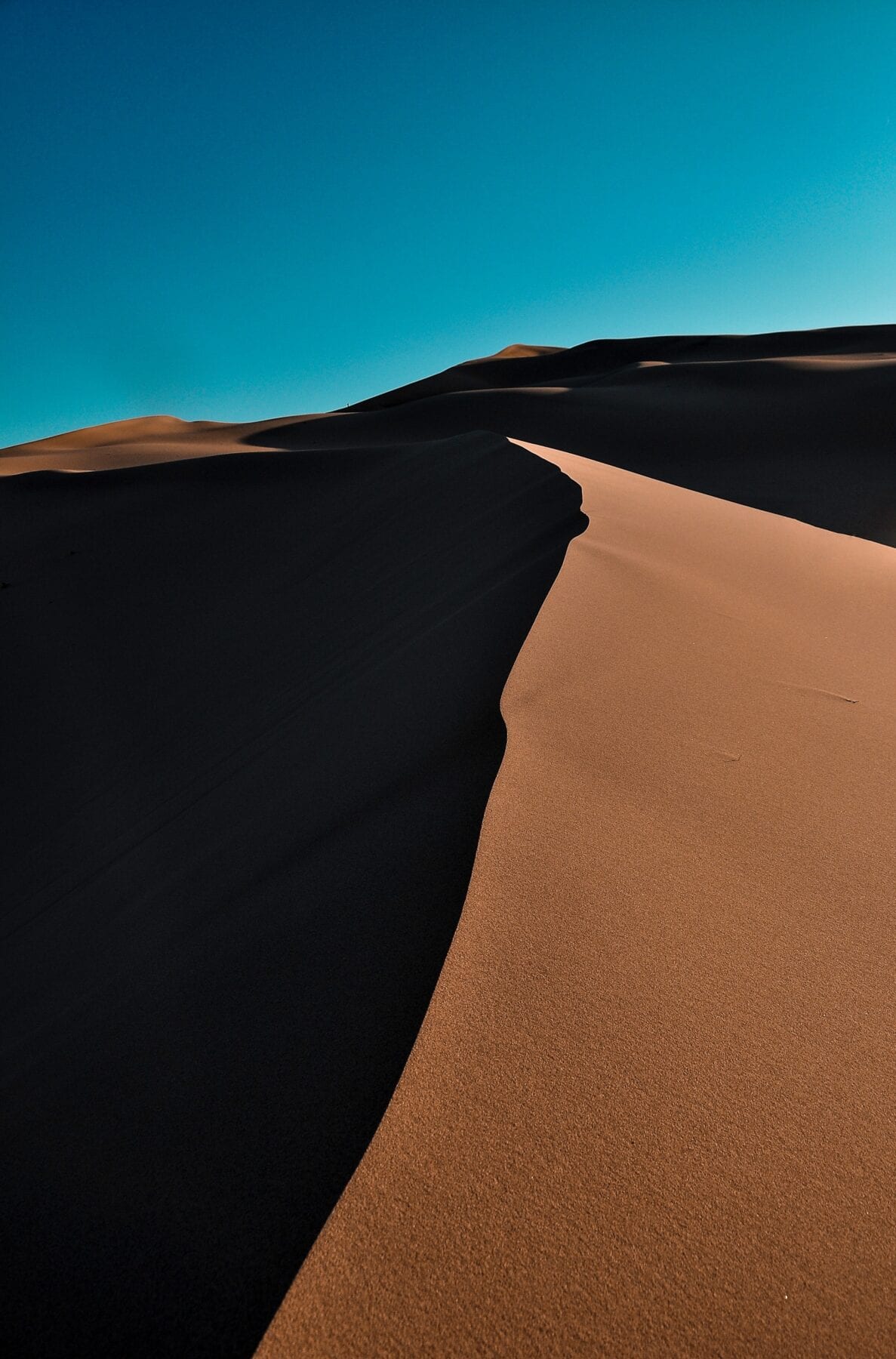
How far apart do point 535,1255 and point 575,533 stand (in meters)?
3.66

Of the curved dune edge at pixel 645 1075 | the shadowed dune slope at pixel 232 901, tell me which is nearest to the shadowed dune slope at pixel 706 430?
the shadowed dune slope at pixel 232 901

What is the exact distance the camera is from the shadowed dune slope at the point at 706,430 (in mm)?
13141

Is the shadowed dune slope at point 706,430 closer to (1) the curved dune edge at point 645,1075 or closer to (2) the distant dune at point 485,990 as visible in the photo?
(2) the distant dune at point 485,990

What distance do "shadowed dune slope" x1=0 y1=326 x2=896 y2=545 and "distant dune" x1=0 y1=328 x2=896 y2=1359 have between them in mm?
9369

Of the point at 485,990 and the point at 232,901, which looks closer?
the point at 485,990

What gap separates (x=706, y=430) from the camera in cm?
1716

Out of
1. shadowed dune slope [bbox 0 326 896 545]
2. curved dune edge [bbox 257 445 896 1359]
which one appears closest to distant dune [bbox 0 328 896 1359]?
curved dune edge [bbox 257 445 896 1359]

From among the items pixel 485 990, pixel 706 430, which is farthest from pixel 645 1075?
pixel 706 430

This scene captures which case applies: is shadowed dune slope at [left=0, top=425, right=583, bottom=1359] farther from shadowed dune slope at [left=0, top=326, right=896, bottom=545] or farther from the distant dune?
shadowed dune slope at [left=0, top=326, right=896, bottom=545]

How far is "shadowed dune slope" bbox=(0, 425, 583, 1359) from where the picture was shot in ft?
3.11

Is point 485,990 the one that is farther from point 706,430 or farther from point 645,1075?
point 706,430

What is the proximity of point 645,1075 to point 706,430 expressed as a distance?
18.0m

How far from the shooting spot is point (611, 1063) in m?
1.10

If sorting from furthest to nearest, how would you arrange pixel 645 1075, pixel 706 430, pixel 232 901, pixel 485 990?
pixel 706 430, pixel 232 901, pixel 485 990, pixel 645 1075
